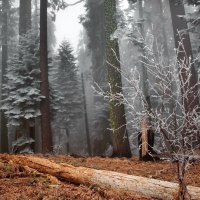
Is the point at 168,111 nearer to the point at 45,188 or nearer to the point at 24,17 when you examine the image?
the point at 45,188

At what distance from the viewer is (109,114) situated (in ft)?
55.2

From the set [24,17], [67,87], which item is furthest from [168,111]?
[67,87]

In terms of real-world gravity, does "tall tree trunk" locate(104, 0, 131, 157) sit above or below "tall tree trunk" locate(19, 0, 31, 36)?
below

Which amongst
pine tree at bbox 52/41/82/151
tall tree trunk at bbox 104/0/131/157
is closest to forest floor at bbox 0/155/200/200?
tall tree trunk at bbox 104/0/131/157

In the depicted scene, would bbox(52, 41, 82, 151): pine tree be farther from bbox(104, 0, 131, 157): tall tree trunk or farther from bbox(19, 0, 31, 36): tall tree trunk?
bbox(104, 0, 131, 157): tall tree trunk

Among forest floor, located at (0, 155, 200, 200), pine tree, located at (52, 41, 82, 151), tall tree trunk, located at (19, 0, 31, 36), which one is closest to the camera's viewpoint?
forest floor, located at (0, 155, 200, 200)

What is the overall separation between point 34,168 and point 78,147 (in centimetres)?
3105

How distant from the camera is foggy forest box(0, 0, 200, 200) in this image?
475 cm

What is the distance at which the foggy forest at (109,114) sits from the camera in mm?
4754

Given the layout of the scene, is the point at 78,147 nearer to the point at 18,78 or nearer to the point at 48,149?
the point at 18,78

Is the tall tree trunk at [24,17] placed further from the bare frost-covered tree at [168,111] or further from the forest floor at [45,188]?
the bare frost-covered tree at [168,111]

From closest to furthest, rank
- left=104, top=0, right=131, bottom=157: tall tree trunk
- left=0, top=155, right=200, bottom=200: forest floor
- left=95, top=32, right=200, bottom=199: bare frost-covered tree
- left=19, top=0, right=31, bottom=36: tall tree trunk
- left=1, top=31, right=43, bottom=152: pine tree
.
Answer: left=95, top=32, right=200, bottom=199: bare frost-covered tree < left=0, top=155, right=200, bottom=200: forest floor < left=104, top=0, right=131, bottom=157: tall tree trunk < left=1, top=31, right=43, bottom=152: pine tree < left=19, top=0, right=31, bottom=36: tall tree trunk

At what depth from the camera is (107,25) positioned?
521 inches

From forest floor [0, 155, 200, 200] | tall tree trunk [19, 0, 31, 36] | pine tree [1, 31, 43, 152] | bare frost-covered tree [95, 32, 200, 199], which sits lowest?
forest floor [0, 155, 200, 200]
